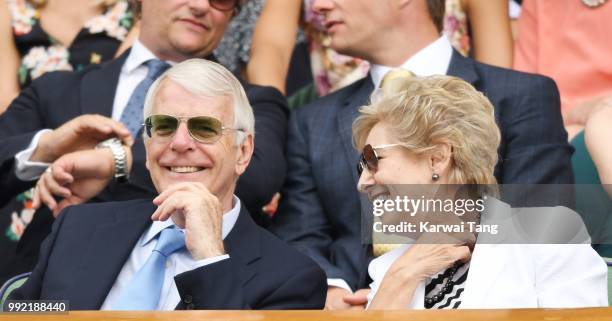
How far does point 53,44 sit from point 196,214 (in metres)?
1.96

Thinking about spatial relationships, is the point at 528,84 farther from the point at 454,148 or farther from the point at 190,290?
the point at 190,290

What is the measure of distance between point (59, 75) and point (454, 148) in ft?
5.65

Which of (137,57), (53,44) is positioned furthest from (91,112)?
(53,44)

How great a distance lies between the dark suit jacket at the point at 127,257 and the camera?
3064mm

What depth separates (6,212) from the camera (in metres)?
4.57

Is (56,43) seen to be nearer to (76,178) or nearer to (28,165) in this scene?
(28,165)

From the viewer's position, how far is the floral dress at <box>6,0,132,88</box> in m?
4.88

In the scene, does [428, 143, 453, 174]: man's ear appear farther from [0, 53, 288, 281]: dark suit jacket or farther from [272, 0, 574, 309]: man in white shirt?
[0, 53, 288, 281]: dark suit jacket

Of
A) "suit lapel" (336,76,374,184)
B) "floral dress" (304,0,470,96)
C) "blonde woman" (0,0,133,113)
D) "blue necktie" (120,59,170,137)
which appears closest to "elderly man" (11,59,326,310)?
"suit lapel" (336,76,374,184)

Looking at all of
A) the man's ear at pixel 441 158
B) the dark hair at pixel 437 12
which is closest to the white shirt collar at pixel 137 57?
the dark hair at pixel 437 12

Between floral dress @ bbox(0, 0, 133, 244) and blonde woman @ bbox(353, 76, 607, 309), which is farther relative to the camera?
floral dress @ bbox(0, 0, 133, 244)

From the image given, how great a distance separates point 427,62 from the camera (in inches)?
169

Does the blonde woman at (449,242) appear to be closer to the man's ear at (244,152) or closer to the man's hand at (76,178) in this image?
the man's ear at (244,152)

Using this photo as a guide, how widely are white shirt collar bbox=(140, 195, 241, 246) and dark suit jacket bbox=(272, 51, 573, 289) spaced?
521mm
